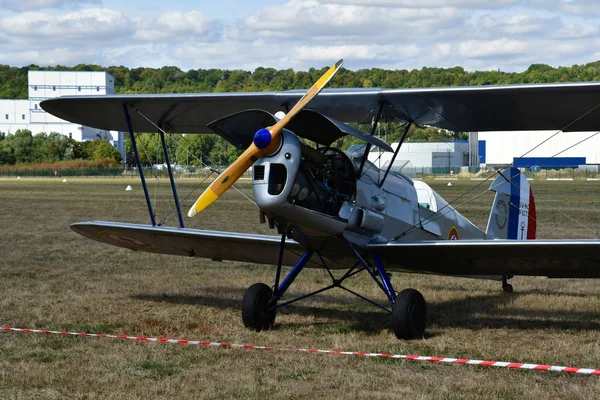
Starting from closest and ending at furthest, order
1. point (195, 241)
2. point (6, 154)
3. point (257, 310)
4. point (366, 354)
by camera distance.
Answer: point (366, 354)
point (257, 310)
point (195, 241)
point (6, 154)

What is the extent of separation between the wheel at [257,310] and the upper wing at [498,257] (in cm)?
113

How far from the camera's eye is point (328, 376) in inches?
235

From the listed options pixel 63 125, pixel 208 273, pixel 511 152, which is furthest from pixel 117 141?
pixel 208 273

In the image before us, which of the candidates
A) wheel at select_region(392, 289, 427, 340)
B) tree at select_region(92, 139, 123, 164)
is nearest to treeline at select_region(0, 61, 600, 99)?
tree at select_region(92, 139, 123, 164)

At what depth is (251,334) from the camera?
25.6 ft

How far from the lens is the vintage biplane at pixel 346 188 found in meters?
7.35

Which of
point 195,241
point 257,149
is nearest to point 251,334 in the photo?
point 257,149

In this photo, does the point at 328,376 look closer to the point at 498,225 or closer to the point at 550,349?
the point at 550,349

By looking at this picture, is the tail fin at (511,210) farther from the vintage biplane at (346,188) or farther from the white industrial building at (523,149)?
the white industrial building at (523,149)

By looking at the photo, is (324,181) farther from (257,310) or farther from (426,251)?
(257,310)

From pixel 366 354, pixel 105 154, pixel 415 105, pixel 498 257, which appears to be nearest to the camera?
pixel 366 354

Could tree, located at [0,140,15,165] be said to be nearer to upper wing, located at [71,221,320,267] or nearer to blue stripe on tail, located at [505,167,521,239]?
upper wing, located at [71,221,320,267]

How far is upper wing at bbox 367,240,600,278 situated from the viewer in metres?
7.62

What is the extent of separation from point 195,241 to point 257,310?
1.80m
